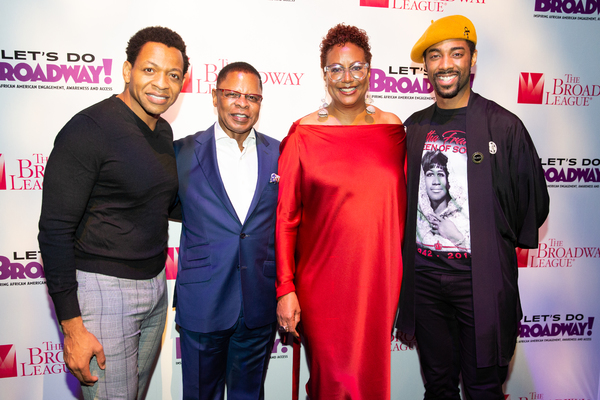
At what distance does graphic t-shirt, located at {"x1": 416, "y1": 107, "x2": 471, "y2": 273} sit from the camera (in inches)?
70.1

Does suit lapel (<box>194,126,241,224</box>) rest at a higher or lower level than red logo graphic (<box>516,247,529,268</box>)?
higher

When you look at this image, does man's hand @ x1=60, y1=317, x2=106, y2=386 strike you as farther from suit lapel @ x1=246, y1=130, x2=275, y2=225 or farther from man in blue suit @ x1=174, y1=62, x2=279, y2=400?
suit lapel @ x1=246, y1=130, x2=275, y2=225

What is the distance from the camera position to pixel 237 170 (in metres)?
1.78

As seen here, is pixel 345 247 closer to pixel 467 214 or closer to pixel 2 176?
pixel 467 214

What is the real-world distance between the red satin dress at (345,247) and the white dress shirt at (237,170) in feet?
0.51

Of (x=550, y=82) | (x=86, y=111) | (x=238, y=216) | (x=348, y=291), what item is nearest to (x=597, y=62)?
(x=550, y=82)

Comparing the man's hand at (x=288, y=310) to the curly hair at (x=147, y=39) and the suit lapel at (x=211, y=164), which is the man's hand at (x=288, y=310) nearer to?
the suit lapel at (x=211, y=164)

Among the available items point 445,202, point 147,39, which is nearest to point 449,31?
point 445,202

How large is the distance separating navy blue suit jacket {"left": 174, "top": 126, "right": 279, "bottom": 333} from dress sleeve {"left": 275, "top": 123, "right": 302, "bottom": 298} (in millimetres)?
67

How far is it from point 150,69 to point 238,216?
75cm

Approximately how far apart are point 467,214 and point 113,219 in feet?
5.40

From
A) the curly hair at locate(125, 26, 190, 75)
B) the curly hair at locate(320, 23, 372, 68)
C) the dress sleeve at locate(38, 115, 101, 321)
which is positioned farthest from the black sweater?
the curly hair at locate(320, 23, 372, 68)

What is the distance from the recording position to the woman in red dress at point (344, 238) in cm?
173

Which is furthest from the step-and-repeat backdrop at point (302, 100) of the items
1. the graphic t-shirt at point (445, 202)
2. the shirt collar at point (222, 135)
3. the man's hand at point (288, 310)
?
the man's hand at point (288, 310)
